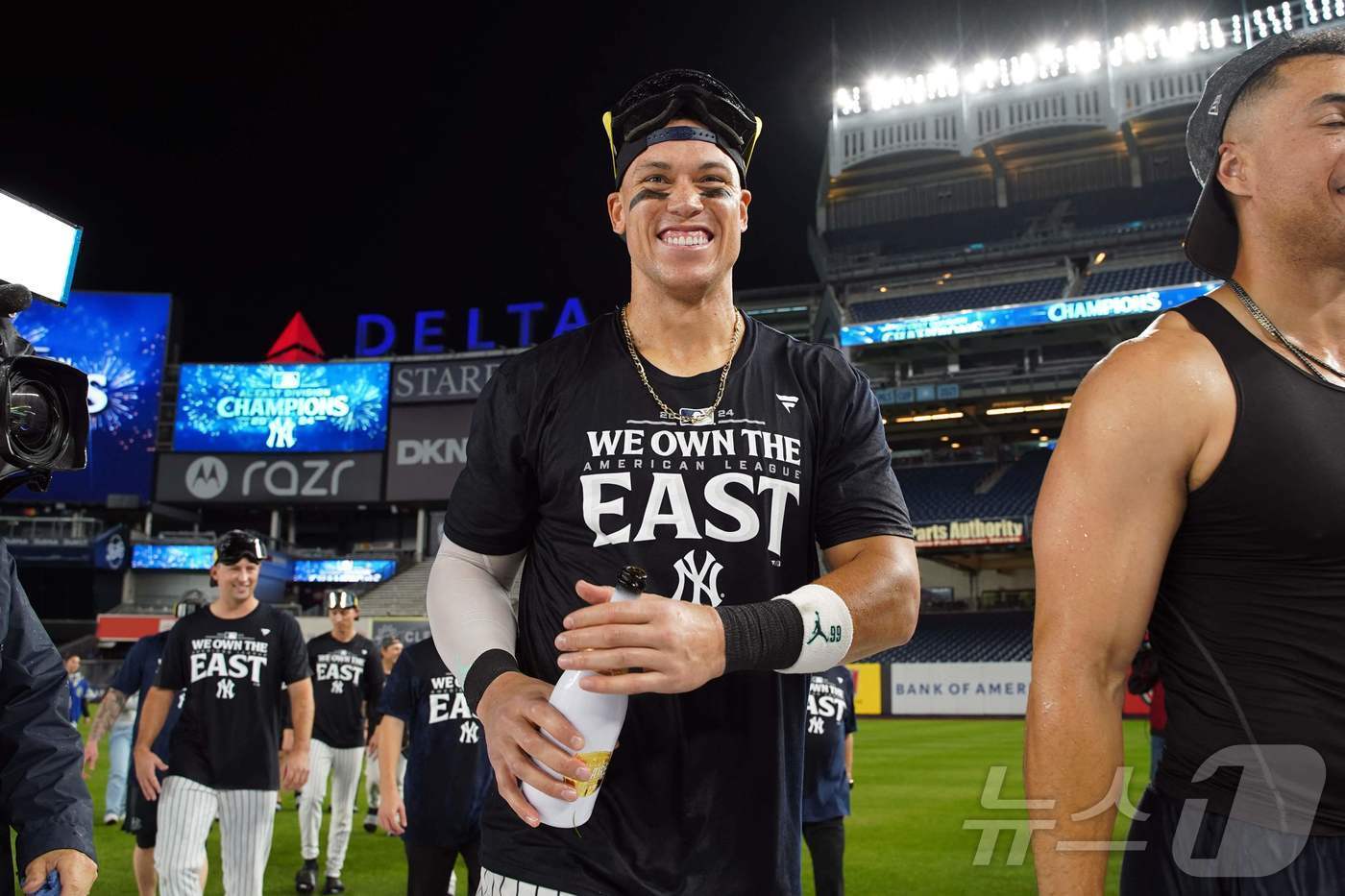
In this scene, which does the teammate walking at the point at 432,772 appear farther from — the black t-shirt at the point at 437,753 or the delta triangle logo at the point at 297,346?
the delta triangle logo at the point at 297,346

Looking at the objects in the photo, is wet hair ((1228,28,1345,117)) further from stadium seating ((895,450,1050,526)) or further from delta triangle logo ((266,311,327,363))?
delta triangle logo ((266,311,327,363))

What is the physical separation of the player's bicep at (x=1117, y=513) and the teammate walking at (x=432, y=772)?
456 cm

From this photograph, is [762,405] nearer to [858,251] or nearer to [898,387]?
[898,387]

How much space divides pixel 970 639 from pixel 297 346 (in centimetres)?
3489

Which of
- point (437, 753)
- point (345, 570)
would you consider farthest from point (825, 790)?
point (345, 570)

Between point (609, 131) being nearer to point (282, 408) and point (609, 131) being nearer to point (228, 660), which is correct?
point (228, 660)

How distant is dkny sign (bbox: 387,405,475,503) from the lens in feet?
153

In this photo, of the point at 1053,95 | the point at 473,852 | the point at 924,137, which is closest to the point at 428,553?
the point at 924,137

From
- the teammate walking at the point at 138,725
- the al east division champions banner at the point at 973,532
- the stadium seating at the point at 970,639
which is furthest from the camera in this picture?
the al east division champions banner at the point at 973,532

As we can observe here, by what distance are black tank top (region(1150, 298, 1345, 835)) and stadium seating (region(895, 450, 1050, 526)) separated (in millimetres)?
37049

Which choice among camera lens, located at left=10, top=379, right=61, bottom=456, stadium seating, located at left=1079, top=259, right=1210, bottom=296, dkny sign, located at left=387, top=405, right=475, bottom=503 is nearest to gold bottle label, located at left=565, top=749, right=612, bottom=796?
camera lens, located at left=10, top=379, right=61, bottom=456

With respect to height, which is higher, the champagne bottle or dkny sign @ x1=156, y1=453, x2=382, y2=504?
dkny sign @ x1=156, y1=453, x2=382, y2=504

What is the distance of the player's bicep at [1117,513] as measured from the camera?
1.85 meters

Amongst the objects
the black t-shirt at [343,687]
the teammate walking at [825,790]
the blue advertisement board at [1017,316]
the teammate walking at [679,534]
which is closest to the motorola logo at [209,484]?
the blue advertisement board at [1017,316]
